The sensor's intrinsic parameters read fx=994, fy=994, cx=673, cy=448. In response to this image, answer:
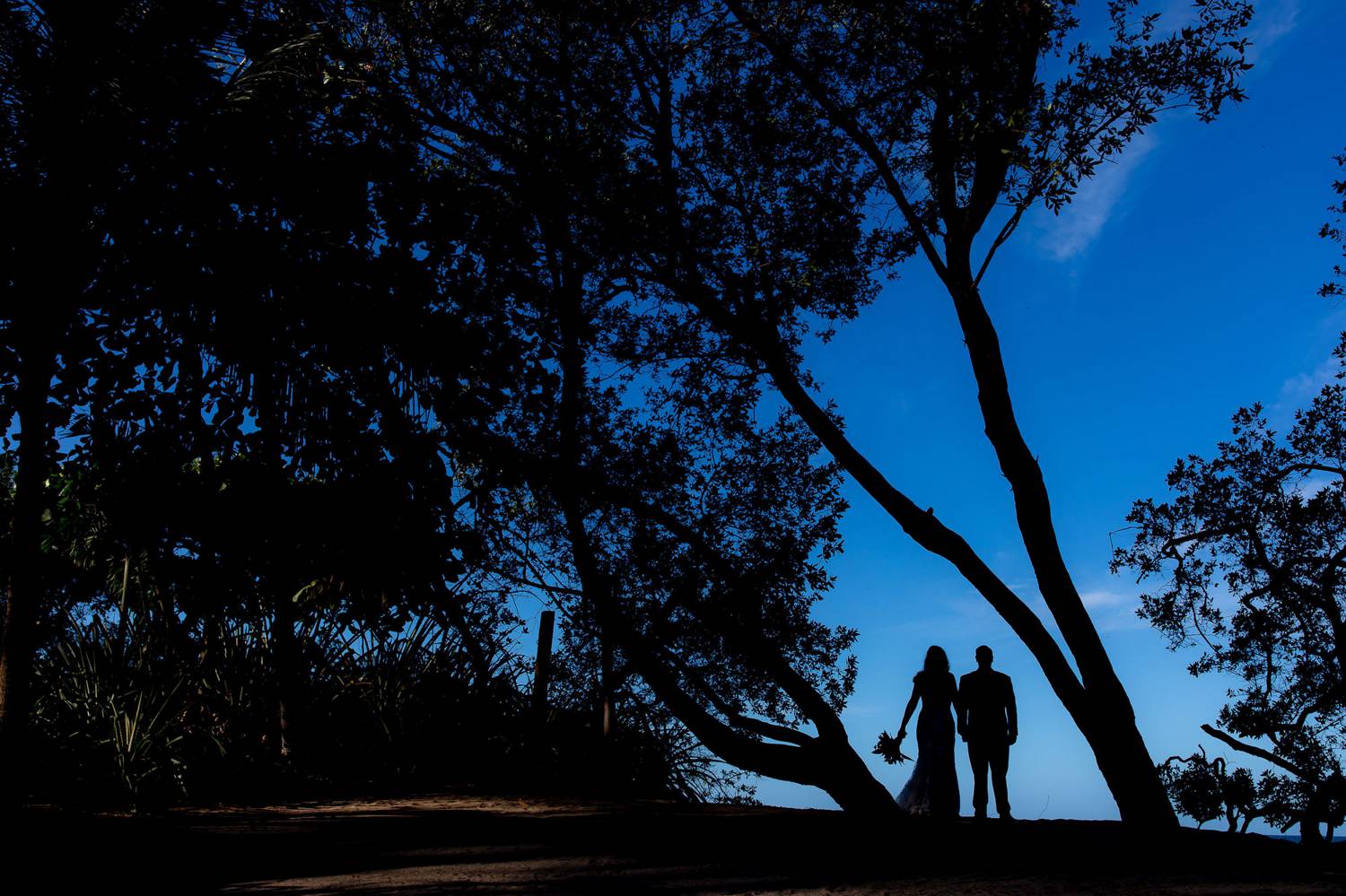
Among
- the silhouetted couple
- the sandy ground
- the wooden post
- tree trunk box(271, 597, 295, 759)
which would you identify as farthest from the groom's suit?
tree trunk box(271, 597, 295, 759)

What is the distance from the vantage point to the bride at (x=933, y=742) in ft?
31.8

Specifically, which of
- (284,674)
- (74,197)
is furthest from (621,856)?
(74,197)

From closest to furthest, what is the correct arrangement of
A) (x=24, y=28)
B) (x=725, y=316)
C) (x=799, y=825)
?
(x=799, y=825), (x=24, y=28), (x=725, y=316)

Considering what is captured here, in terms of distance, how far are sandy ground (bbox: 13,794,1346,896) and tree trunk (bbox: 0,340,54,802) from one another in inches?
32.9

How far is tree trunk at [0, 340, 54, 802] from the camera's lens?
344 inches

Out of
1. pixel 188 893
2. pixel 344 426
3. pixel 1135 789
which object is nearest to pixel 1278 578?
pixel 1135 789

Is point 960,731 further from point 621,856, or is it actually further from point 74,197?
point 74,197

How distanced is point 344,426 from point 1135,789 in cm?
884

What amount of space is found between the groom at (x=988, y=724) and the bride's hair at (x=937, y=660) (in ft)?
0.87

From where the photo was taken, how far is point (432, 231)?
9.88m

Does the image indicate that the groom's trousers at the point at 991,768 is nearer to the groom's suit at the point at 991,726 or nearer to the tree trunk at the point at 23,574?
the groom's suit at the point at 991,726

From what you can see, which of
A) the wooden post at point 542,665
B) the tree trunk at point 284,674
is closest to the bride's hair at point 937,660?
the wooden post at point 542,665

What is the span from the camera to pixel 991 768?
9.84 metres

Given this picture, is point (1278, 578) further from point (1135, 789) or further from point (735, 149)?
point (735, 149)
